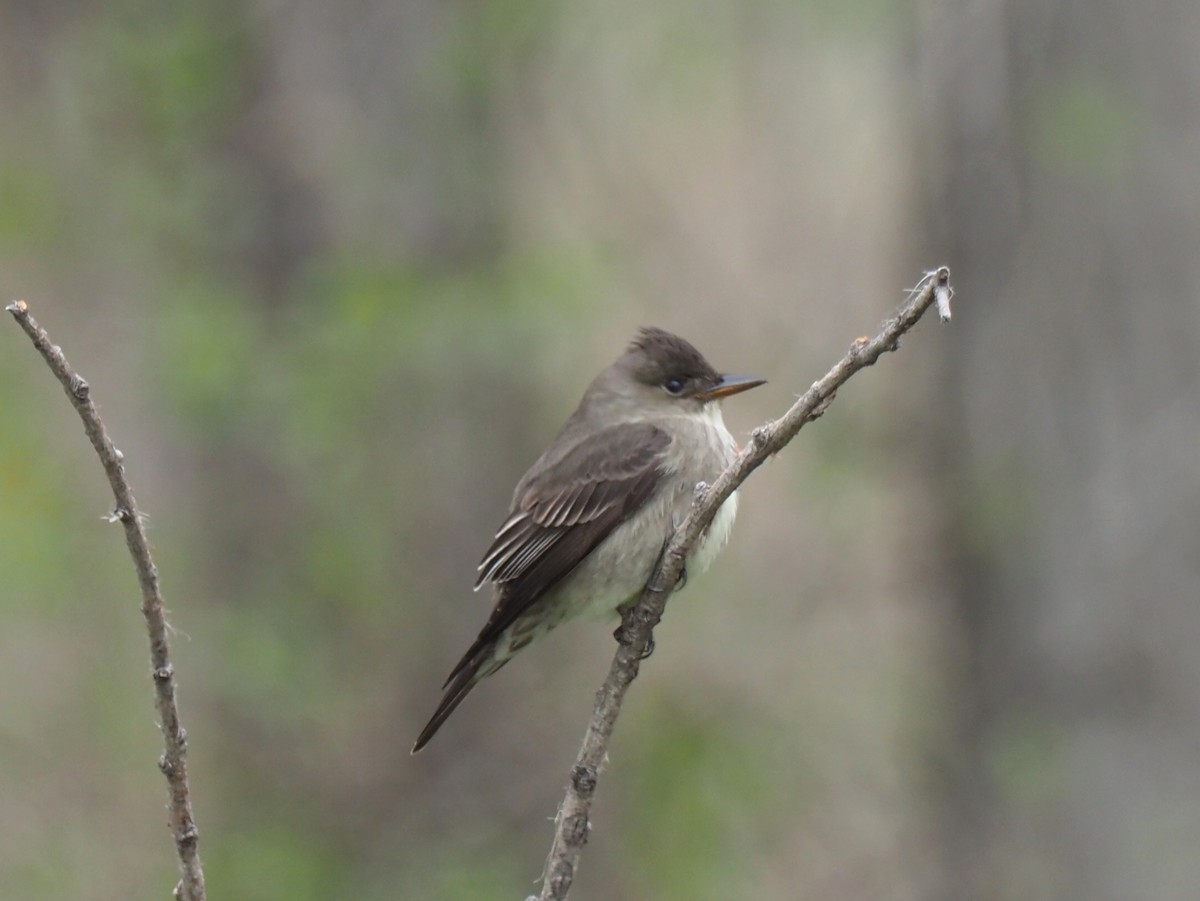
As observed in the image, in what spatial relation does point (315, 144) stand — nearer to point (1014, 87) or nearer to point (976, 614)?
point (1014, 87)

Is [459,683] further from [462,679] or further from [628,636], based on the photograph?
[628,636]

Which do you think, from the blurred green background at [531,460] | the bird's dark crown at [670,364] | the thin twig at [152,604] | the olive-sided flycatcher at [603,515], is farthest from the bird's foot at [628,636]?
the blurred green background at [531,460]

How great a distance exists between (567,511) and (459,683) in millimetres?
710

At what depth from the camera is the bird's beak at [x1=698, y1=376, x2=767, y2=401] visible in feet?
16.5

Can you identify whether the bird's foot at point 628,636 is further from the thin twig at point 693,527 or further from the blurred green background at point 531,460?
the blurred green background at point 531,460

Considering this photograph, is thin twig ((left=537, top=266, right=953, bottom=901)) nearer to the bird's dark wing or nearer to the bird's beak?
the bird's dark wing

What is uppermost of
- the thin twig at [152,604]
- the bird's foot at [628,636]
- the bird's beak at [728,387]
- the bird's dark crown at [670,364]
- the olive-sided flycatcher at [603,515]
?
the bird's dark crown at [670,364]

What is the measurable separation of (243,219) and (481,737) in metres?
2.88

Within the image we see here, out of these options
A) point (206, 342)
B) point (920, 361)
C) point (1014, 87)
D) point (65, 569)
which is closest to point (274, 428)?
point (206, 342)

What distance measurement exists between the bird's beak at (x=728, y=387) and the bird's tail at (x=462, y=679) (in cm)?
115

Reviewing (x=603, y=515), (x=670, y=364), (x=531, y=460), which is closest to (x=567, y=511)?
(x=603, y=515)

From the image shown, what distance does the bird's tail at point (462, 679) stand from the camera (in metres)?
4.38

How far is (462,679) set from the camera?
464cm

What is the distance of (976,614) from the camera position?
25.7ft
